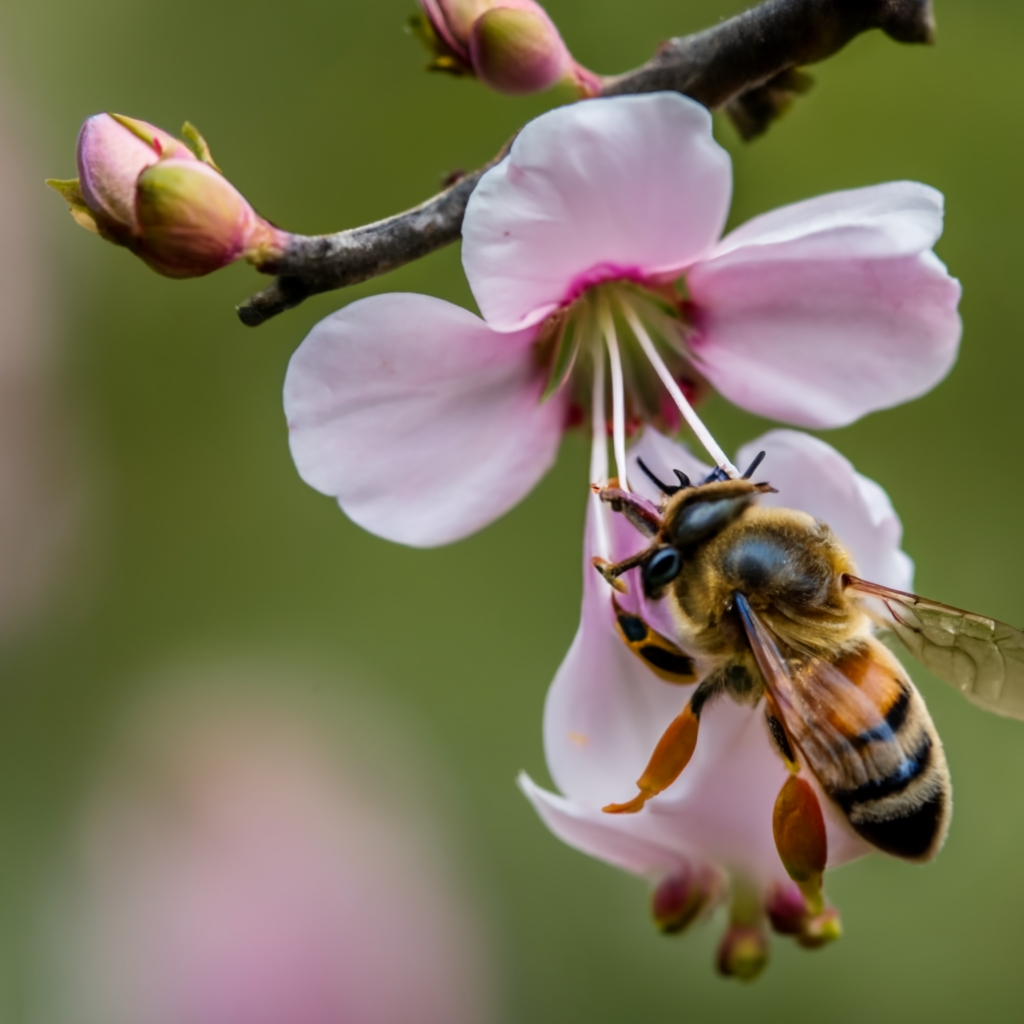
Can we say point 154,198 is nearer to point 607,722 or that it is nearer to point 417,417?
point 417,417

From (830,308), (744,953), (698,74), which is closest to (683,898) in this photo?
(744,953)

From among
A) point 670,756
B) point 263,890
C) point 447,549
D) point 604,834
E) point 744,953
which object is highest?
point 670,756

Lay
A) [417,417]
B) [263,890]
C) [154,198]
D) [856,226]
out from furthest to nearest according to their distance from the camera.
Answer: [263,890] → [417,417] → [856,226] → [154,198]

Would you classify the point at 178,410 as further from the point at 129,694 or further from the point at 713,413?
the point at 713,413

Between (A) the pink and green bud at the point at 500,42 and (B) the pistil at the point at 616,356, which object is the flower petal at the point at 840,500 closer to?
(B) the pistil at the point at 616,356

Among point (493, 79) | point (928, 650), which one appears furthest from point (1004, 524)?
point (493, 79)

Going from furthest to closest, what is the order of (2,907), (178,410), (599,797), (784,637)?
(178,410), (2,907), (599,797), (784,637)

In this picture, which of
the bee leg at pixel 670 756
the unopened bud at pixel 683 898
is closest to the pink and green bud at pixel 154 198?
the bee leg at pixel 670 756

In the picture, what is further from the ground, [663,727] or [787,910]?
[663,727]
